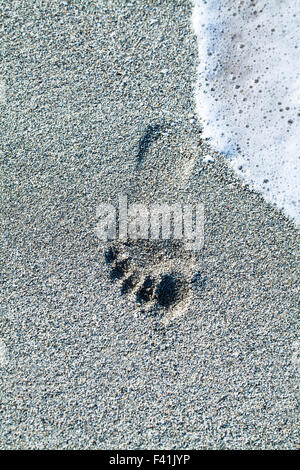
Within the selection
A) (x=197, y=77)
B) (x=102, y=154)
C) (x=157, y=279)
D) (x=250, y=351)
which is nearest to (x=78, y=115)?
(x=102, y=154)

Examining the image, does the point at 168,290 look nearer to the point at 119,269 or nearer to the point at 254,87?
the point at 119,269

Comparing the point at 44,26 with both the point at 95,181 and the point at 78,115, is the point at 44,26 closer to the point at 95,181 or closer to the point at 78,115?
the point at 78,115

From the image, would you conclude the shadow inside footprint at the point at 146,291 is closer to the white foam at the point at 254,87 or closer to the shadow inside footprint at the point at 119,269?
the shadow inside footprint at the point at 119,269

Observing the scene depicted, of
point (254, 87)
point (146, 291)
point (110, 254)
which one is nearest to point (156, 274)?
point (146, 291)

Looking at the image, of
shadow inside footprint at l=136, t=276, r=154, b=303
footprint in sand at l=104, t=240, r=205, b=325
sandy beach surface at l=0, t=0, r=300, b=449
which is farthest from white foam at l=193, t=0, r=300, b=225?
shadow inside footprint at l=136, t=276, r=154, b=303

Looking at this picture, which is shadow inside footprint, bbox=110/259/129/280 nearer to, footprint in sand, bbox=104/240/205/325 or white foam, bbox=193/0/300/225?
footprint in sand, bbox=104/240/205/325
